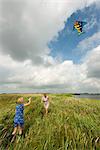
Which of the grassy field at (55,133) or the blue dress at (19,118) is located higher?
the blue dress at (19,118)

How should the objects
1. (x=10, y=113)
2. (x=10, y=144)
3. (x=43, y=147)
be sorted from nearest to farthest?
(x=43, y=147)
(x=10, y=144)
(x=10, y=113)

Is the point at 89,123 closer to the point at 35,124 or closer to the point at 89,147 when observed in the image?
the point at 89,147

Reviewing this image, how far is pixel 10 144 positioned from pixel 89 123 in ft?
10.8

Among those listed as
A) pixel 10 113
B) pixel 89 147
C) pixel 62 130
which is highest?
pixel 10 113

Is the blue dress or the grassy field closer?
the grassy field

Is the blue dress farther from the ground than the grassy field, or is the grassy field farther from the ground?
the blue dress

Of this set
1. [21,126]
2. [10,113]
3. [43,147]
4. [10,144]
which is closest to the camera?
[43,147]

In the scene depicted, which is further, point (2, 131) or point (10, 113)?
point (10, 113)

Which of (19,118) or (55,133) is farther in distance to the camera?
(19,118)

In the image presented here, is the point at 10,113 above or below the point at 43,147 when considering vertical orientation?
above

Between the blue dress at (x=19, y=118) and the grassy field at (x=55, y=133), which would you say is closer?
the grassy field at (x=55, y=133)

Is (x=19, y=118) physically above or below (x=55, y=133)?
above

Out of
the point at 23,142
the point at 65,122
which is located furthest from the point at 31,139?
the point at 65,122

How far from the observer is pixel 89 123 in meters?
9.32
